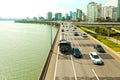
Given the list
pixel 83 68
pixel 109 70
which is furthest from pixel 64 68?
pixel 109 70

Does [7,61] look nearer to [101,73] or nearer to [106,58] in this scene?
[106,58]

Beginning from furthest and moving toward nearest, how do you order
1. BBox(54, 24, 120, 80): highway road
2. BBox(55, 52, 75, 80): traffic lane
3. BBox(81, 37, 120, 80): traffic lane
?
BBox(81, 37, 120, 80): traffic lane
BBox(54, 24, 120, 80): highway road
BBox(55, 52, 75, 80): traffic lane

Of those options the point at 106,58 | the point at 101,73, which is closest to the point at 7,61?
the point at 106,58

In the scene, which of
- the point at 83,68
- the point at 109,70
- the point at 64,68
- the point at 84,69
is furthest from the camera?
the point at 83,68

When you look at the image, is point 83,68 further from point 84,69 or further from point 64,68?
point 64,68

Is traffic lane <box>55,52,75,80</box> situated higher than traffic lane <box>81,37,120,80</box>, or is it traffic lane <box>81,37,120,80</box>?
traffic lane <box>55,52,75,80</box>

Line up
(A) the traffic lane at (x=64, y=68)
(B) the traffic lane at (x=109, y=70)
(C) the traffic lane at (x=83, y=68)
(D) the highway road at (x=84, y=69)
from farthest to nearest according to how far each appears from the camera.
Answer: (B) the traffic lane at (x=109, y=70) < (C) the traffic lane at (x=83, y=68) < (D) the highway road at (x=84, y=69) < (A) the traffic lane at (x=64, y=68)

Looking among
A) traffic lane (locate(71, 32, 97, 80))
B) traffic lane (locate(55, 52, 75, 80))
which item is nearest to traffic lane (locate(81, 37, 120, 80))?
traffic lane (locate(71, 32, 97, 80))

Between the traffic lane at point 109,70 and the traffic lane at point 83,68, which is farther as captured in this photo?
the traffic lane at point 109,70

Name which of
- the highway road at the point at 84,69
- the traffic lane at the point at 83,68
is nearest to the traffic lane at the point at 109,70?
the highway road at the point at 84,69

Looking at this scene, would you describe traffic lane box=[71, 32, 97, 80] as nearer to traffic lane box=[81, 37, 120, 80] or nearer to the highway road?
the highway road

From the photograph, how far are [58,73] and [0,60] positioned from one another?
19454mm

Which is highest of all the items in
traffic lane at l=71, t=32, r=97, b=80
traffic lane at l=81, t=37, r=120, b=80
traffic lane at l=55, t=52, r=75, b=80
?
traffic lane at l=55, t=52, r=75, b=80

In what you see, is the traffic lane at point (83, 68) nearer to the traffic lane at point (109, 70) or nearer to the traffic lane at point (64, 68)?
the traffic lane at point (64, 68)
